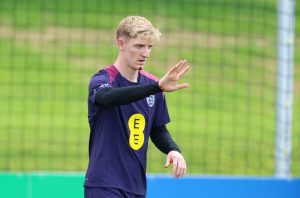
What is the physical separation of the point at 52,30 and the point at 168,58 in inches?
68.4

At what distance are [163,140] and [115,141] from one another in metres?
0.49

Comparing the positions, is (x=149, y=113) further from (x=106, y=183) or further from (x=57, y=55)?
(x=57, y=55)

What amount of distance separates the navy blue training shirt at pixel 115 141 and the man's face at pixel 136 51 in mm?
138

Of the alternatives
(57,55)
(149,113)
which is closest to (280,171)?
(149,113)

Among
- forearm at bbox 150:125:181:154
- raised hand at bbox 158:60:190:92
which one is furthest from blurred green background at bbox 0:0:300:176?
raised hand at bbox 158:60:190:92

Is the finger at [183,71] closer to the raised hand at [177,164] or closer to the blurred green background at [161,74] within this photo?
the raised hand at [177,164]

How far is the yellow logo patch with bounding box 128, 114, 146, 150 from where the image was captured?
21.8ft

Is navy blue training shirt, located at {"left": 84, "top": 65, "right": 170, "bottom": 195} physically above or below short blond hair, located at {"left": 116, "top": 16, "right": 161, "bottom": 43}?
below

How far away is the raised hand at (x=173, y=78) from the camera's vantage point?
19.8 feet

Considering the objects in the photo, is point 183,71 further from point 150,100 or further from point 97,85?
point 150,100

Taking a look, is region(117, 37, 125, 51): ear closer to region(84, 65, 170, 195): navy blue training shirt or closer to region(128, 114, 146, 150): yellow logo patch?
region(84, 65, 170, 195): navy blue training shirt

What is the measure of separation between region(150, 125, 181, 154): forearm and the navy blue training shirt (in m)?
0.23

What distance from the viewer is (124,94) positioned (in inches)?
247

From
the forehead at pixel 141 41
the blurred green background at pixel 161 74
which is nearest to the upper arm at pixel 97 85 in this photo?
the forehead at pixel 141 41
